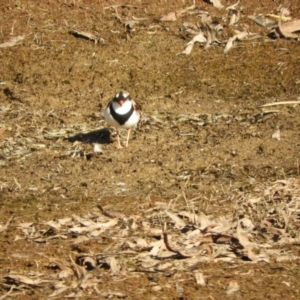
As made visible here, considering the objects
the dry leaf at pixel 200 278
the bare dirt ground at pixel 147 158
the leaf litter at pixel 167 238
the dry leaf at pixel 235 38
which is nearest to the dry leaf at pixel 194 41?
the bare dirt ground at pixel 147 158

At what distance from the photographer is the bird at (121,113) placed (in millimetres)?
10445

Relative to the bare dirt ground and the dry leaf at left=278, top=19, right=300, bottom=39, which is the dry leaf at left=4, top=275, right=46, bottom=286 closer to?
the bare dirt ground

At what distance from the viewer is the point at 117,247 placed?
7.30 metres

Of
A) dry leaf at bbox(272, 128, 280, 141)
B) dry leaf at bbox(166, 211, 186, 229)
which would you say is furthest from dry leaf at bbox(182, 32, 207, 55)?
dry leaf at bbox(166, 211, 186, 229)

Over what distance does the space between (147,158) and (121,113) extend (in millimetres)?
754

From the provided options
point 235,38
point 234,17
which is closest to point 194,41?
point 235,38

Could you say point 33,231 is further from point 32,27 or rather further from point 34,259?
point 32,27

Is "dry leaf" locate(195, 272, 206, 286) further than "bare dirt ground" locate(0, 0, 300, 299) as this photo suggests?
No

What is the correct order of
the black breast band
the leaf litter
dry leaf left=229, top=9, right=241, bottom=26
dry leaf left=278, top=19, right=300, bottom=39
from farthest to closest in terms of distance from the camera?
dry leaf left=229, top=9, right=241, bottom=26 < dry leaf left=278, top=19, right=300, bottom=39 < the black breast band < the leaf litter

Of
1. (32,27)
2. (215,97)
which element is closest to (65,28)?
(32,27)

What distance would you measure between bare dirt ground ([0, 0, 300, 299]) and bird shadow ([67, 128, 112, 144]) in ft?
0.17

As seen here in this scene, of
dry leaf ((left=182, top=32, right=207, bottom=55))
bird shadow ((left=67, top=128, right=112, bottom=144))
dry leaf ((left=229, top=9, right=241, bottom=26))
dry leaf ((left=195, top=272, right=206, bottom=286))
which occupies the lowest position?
dry leaf ((left=195, top=272, right=206, bottom=286))

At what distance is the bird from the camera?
1045 cm

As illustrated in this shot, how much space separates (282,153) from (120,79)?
3.48 meters
